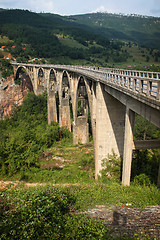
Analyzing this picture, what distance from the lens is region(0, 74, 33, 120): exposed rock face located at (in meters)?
53.0

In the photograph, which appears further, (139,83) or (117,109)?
(117,109)

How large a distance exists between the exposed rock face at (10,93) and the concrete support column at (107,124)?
138 ft

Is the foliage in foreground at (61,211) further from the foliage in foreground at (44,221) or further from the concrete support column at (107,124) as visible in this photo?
the concrete support column at (107,124)

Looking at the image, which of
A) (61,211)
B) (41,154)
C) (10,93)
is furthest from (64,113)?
(61,211)

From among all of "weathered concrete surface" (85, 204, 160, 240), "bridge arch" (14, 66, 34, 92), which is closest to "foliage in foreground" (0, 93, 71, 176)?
"weathered concrete surface" (85, 204, 160, 240)

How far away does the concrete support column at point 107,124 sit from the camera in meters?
15.7

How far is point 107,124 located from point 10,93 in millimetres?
45992

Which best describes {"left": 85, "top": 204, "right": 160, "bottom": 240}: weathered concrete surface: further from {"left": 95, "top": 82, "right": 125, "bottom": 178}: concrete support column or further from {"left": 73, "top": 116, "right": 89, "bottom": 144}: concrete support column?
{"left": 73, "top": 116, "right": 89, "bottom": 144}: concrete support column

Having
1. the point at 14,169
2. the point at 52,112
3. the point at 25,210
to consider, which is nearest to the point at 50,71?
the point at 52,112

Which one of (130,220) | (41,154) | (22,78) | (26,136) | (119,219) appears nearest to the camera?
(130,220)

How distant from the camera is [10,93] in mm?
55000

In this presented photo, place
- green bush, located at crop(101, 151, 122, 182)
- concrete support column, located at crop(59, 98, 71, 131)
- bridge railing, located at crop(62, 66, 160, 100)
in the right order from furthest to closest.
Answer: concrete support column, located at crop(59, 98, 71, 131) → green bush, located at crop(101, 151, 122, 182) → bridge railing, located at crop(62, 66, 160, 100)

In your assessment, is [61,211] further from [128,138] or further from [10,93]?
[10,93]

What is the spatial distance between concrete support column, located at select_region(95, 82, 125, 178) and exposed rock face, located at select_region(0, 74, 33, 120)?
138 feet
